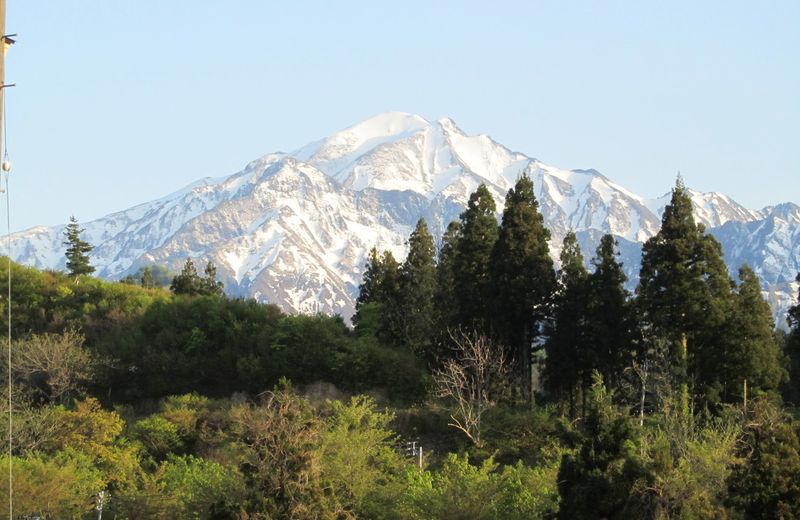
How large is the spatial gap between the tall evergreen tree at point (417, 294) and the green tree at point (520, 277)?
638 cm

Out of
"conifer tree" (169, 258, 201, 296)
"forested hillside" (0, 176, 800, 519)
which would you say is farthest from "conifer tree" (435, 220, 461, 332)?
"conifer tree" (169, 258, 201, 296)

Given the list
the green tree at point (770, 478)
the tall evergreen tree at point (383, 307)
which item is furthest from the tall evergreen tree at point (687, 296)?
the tall evergreen tree at point (383, 307)

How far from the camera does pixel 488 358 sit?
35.0m

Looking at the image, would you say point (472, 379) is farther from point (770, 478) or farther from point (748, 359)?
point (770, 478)

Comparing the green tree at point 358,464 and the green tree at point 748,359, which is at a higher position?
the green tree at point 748,359

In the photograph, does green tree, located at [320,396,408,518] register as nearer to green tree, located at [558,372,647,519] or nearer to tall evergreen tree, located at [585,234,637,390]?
green tree, located at [558,372,647,519]

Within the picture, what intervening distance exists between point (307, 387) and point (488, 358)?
8.18 meters

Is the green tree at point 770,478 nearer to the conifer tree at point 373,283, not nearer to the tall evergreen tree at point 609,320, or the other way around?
the tall evergreen tree at point 609,320

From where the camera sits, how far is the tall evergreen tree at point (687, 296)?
111 ft

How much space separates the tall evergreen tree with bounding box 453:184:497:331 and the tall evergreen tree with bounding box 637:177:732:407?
5938 millimetres

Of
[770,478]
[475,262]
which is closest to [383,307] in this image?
[475,262]

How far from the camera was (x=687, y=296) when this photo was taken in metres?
Result: 33.7

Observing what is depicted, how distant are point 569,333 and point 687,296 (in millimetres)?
4715

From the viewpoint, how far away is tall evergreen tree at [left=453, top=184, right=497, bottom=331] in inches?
1524
